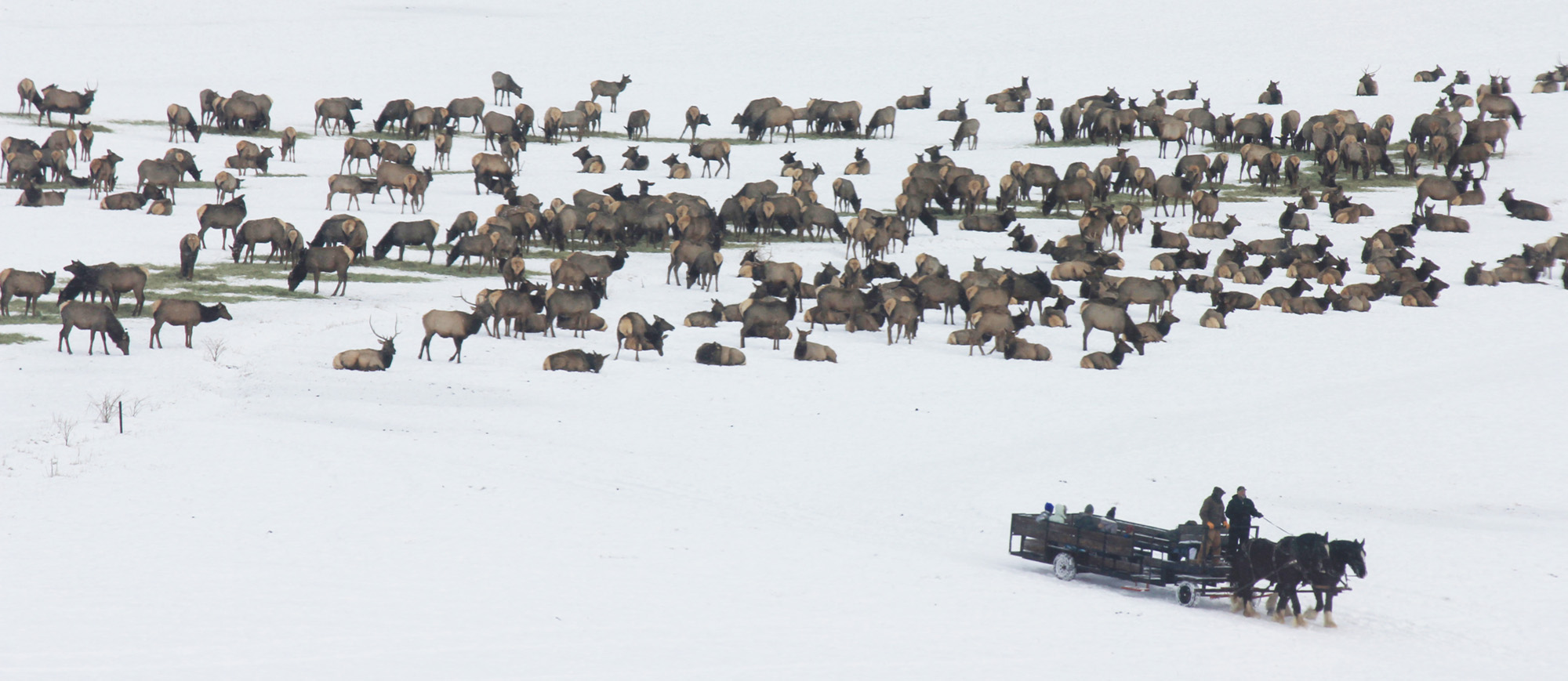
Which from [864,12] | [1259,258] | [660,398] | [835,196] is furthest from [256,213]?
[864,12]

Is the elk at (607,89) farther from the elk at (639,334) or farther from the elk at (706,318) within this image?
the elk at (639,334)

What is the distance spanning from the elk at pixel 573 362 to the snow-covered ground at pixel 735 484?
41cm

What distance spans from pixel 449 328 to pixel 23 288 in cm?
698

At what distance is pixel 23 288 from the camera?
2188 centimetres

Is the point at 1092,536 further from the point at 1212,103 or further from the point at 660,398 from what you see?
the point at 1212,103

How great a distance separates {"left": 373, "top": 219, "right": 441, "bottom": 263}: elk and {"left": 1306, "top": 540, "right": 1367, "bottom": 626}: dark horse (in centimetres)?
2124

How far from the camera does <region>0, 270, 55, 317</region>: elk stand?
2172 cm

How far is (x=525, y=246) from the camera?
31266mm

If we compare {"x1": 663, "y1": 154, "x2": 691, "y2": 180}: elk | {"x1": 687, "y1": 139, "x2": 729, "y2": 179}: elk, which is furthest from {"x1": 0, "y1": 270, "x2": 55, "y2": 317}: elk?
{"x1": 687, "y1": 139, "x2": 729, "y2": 179}: elk

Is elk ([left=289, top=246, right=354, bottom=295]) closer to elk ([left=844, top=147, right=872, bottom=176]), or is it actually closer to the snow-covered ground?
the snow-covered ground

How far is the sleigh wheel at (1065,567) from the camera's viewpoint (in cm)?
1350

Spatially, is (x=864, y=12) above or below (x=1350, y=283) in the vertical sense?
above

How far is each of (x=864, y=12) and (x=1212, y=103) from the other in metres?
26.8

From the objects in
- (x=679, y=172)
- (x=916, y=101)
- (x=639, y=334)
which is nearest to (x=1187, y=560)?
(x=639, y=334)
